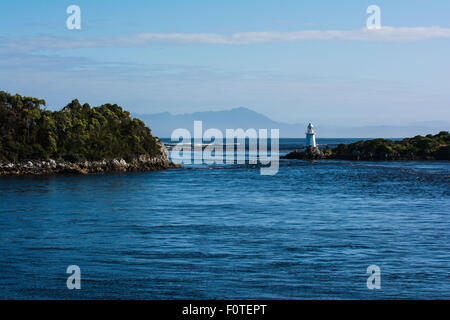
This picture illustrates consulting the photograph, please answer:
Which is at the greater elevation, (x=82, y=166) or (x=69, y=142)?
(x=69, y=142)

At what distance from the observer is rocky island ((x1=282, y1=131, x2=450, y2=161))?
92750 millimetres

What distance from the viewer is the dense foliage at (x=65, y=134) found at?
60531 millimetres

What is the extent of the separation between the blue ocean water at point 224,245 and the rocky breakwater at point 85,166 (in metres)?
20.6

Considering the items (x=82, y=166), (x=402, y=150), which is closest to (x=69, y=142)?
(x=82, y=166)

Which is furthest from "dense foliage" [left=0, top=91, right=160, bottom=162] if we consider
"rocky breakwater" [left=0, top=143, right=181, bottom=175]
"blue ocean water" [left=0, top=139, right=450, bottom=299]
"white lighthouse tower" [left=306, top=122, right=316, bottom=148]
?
"white lighthouse tower" [left=306, top=122, right=316, bottom=148]

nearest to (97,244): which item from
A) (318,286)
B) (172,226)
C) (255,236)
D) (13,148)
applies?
(172,226)

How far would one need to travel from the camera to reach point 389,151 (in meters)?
94.1

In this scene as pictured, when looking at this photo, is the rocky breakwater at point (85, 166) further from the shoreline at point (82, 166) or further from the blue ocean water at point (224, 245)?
the blue ocean water at point (224, 245)

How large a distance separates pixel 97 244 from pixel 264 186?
2845 cm

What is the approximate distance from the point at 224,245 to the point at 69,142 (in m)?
48.8

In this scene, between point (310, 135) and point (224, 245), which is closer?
point (224, 245)

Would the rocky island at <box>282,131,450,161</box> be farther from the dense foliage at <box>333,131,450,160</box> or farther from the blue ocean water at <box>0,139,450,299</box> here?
the blue ocean water at <box>0,139,450,299</box>

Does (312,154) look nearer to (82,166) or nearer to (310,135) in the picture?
(310,135)

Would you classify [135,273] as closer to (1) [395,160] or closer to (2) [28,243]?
(2) [28,243]
